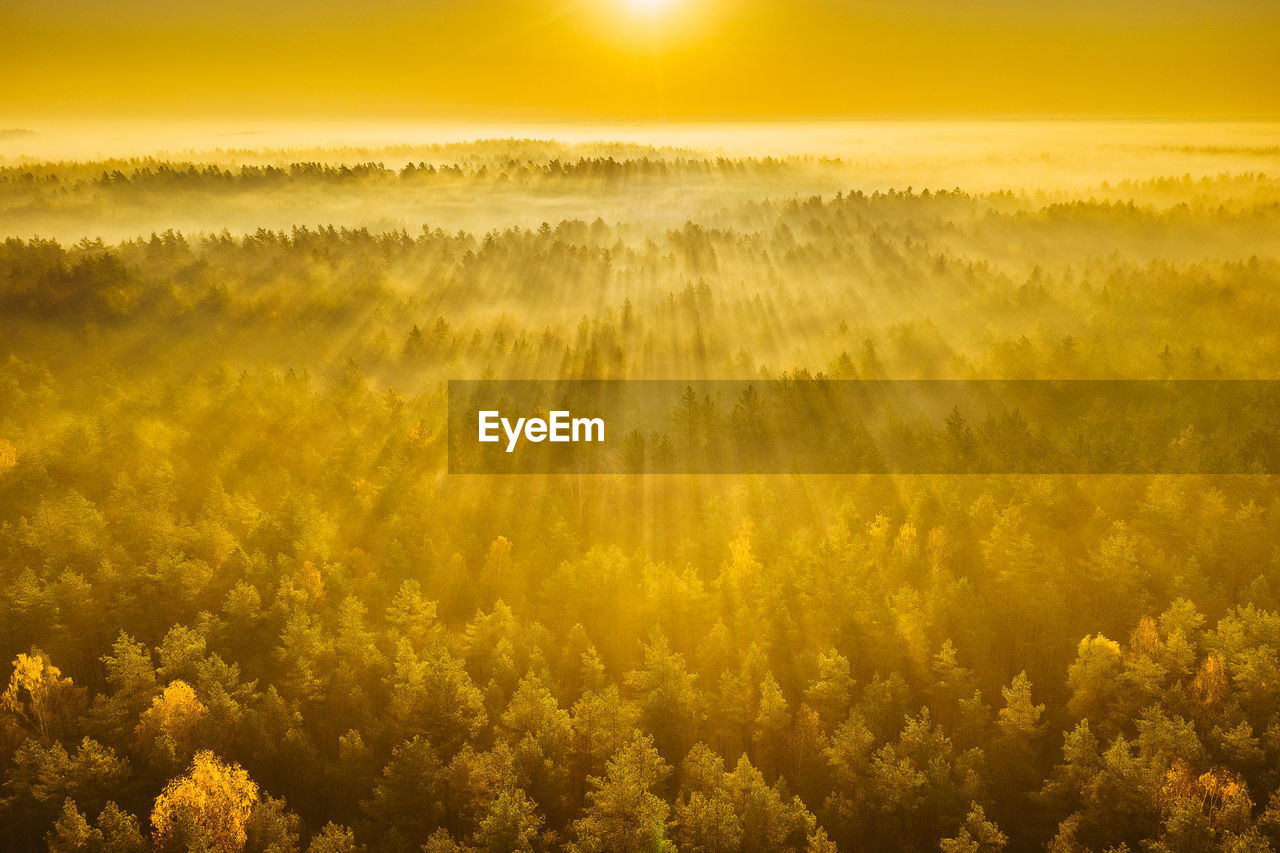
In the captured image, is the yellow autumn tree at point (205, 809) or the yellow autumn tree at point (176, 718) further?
the yellow autumn tree at point (176, 718)

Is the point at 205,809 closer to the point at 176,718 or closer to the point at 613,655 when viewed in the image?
the point at 176,718

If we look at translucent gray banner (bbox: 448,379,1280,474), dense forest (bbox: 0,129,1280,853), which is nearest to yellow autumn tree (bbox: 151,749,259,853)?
dense forest (bbox: 0,129,1280,853)

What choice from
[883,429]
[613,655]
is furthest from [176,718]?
[883,429]

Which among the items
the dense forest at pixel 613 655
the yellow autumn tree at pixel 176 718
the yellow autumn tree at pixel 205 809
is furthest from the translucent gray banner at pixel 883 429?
the yellow autumn tree at pixel 205 809

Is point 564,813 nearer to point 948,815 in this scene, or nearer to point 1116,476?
point 948,815

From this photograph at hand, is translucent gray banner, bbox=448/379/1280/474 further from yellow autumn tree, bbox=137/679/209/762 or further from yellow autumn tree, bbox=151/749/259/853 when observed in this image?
yellow autumn tree, bbox=151/749/259/853

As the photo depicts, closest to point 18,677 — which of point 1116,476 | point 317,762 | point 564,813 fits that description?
point 317,762

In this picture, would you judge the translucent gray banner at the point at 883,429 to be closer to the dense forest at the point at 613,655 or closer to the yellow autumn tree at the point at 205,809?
the dense forest at the point at 613,655

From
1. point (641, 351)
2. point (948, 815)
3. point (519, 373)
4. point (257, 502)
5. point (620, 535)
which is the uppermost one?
point (641, 351)
